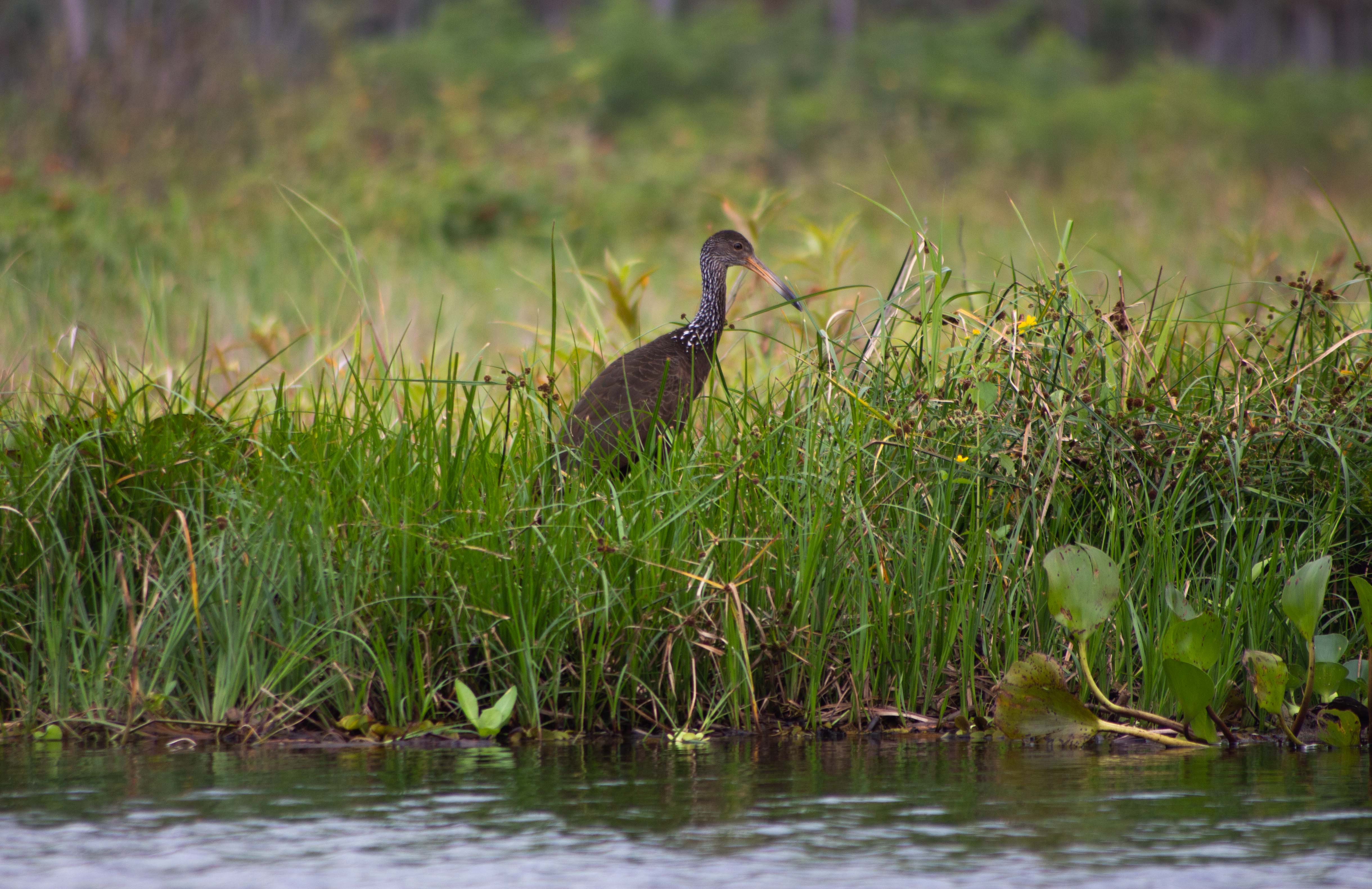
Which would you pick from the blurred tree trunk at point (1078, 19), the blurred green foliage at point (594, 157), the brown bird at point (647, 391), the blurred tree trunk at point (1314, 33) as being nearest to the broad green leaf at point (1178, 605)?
the brown bird at point (647, 391)

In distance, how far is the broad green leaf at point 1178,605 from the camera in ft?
13.2

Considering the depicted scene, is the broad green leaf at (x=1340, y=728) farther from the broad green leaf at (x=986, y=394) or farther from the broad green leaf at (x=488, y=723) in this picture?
the broad green leaf at (x=488, y=723)

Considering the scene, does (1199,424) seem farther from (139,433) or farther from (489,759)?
(139,433)

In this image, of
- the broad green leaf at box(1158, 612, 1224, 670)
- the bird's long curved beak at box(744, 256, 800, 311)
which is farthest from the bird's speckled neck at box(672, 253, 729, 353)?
the broad green leaf at box(1158, 612, 1224, 670)

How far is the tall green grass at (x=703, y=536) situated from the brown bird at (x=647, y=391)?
0.69 feet

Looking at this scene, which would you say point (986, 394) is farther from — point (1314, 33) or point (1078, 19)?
A: point (1314, 33)

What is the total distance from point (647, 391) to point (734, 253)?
5.19 feet

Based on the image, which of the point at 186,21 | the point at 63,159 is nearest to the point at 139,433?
the point at 63,159

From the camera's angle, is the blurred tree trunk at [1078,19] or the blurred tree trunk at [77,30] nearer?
the blurred tree trunk at [77,30]

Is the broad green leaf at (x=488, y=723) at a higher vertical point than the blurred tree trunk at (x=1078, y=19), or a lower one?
lower

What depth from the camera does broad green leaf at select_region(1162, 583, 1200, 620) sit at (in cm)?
402

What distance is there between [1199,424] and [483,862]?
2496 mm

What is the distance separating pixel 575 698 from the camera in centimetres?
418

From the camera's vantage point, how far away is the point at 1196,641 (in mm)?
3959
